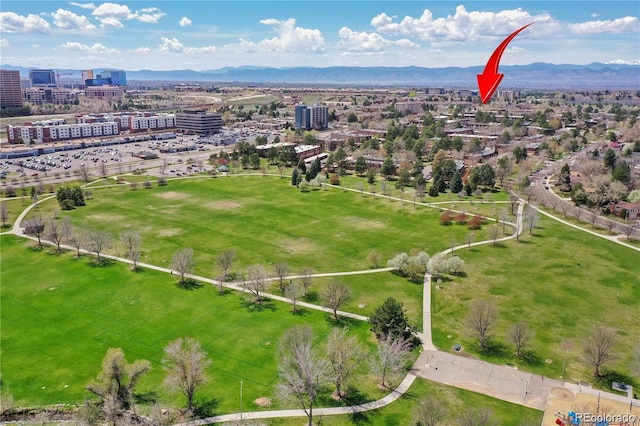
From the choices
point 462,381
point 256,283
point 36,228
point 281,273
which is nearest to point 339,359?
point 462,381

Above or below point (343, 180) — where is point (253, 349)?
below

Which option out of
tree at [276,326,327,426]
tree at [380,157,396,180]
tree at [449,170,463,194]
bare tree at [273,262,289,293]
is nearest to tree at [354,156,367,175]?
tree at [380,157,396,180]

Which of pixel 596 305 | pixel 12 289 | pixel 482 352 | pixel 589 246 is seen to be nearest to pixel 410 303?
pixel 482 352

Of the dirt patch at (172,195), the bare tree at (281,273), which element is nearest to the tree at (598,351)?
the bare tree at (281,273)

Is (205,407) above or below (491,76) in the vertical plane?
below

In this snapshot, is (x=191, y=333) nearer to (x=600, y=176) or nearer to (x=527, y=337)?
(x=527, y=337)

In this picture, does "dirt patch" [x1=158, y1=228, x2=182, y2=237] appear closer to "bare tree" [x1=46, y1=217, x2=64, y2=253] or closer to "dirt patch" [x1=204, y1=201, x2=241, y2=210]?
"bare tree" [x1=46, y1=217, x2=64, y2=253]

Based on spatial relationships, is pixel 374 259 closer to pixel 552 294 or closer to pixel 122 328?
pixel 552 294
